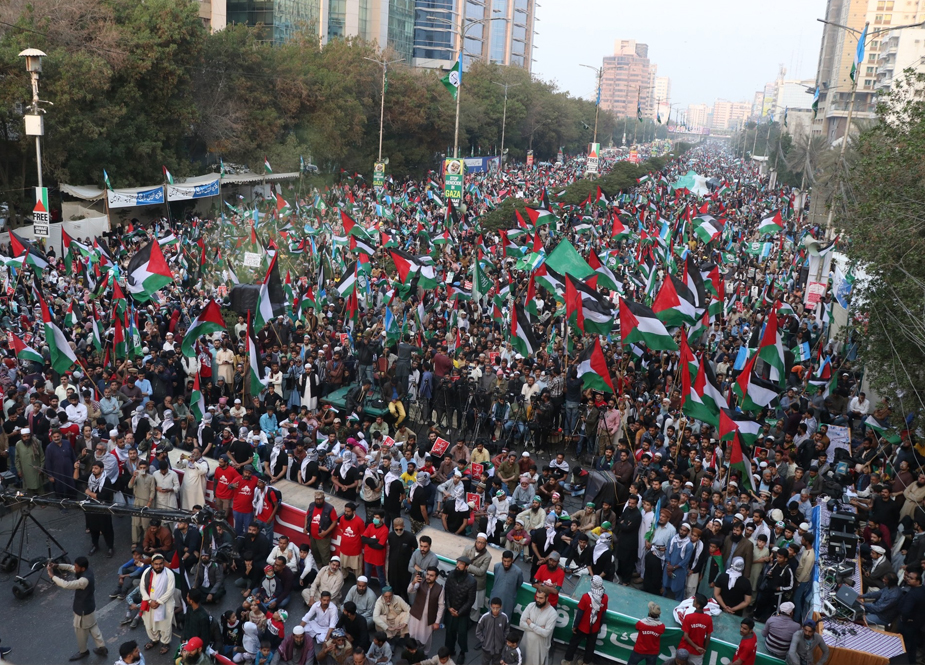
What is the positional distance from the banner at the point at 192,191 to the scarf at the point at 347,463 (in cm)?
2354

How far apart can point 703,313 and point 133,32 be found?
86.0 ft

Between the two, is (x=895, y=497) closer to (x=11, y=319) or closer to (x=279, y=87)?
(x=11, y=319)

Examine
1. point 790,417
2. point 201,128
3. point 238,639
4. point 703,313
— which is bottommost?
point 238,639

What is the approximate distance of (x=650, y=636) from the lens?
8.34m

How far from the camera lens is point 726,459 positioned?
1240cm

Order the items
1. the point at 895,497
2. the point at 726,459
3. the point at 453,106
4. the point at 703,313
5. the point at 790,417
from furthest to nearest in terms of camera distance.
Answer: the point at 453,106, the point at 703,313, the point at 790,417, the point at 726,459, the point at 895,497

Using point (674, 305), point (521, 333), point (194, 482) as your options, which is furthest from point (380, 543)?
point (674, 305)

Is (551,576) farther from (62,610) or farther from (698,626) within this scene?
(62,610)

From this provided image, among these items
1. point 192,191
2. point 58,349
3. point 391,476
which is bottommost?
point 391,476

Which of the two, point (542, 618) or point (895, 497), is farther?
point (895, 497)

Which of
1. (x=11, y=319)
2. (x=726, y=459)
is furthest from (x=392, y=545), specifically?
(x=11, y=319)

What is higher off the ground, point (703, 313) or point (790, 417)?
point (703, 313)

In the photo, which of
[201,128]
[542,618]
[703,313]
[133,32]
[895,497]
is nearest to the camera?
[542,618]

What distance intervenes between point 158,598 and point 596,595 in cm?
429
